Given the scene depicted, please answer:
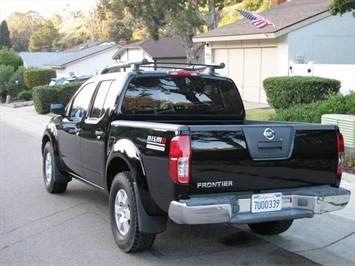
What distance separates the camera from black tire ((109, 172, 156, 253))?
17.3 ft

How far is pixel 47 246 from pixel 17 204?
2157mm

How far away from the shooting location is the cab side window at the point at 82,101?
23.2ft

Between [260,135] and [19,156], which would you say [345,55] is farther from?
[260,135]

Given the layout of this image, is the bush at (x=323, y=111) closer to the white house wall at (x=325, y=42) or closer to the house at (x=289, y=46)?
the house at (x=289, y=46)

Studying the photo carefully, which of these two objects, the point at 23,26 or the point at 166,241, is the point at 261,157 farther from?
the point at 23,26

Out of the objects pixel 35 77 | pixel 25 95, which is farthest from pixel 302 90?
pixel 35 77

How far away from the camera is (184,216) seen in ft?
14.9

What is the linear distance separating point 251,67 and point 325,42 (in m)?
3.22

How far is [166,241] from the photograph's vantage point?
19.4 feet

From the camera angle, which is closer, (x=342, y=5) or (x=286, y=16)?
(x=342, y=5)

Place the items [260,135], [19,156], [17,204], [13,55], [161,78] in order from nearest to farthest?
[260,135] < [161,78] < [17,204] < [19,156] < [13,55]

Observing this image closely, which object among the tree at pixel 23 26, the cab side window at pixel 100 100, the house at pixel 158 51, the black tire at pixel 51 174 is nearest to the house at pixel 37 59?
the house at pixel 158 51

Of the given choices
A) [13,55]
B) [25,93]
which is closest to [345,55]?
[25,93]

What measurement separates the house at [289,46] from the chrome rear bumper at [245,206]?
13804 millimetres
